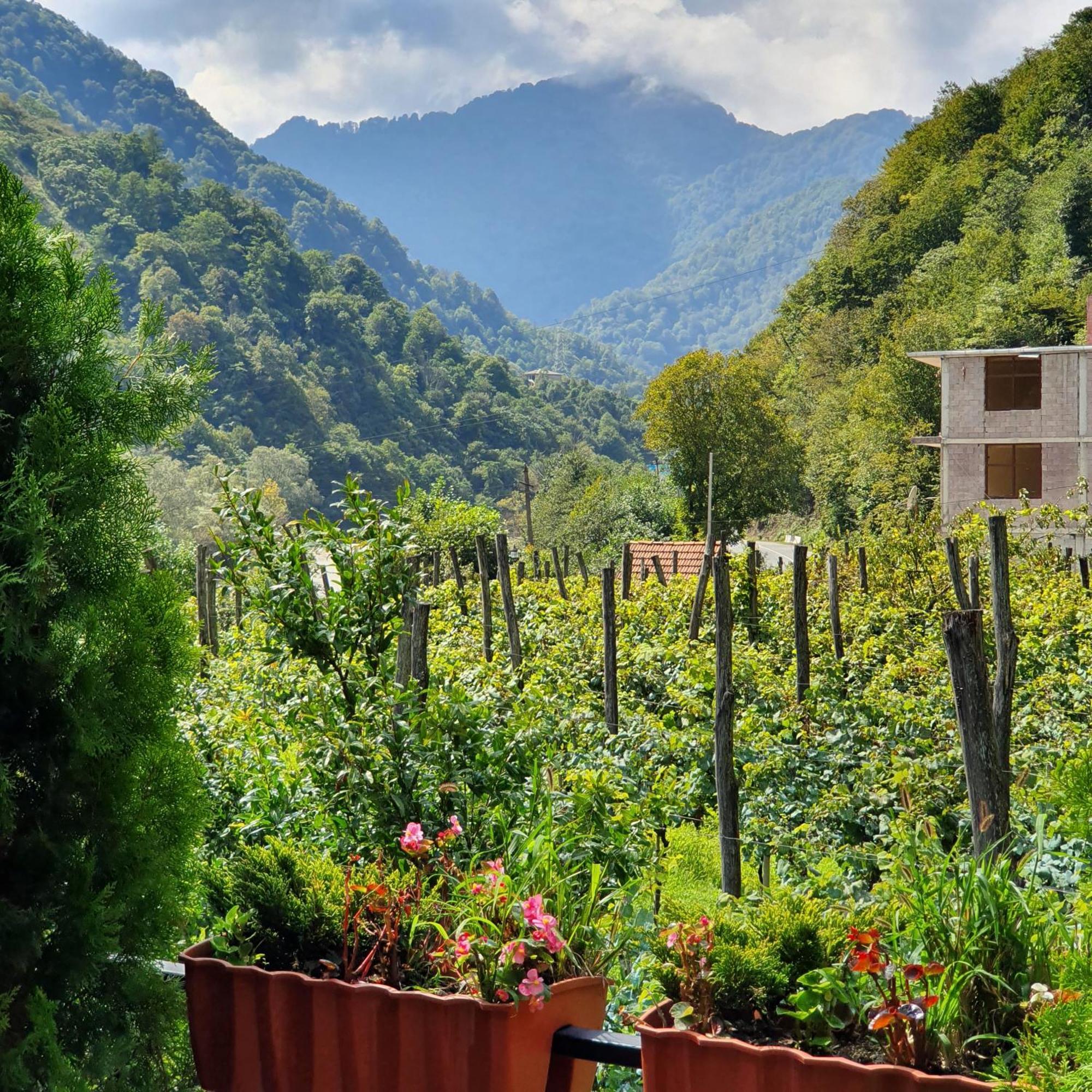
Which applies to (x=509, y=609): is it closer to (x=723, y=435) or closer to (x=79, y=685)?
(x=79, y=685)

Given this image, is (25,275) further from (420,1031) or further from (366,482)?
(366,482)

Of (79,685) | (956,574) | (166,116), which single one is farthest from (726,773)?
(166,116)

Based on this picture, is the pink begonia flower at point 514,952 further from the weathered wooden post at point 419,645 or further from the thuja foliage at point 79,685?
the weathered wooden post at point 419,645

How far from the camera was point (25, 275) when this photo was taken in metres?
1.61

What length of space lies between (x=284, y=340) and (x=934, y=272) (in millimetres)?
44325

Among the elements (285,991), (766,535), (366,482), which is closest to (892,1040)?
(285,991)

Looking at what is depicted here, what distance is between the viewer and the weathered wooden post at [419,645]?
392 cm

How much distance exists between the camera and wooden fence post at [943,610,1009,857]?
2488 millimetres

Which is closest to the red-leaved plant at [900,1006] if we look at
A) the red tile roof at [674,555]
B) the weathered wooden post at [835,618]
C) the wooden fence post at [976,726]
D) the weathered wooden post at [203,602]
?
the wooden fence post at [976,726]

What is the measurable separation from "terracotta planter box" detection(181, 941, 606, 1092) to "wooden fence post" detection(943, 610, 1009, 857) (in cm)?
112

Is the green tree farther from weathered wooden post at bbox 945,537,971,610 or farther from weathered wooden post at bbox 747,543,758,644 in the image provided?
weathered wooden post at bbox 945,537,971,610

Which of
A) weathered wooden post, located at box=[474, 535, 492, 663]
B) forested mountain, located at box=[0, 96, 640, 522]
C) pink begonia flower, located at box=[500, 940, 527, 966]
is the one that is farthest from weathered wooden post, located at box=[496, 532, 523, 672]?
forested mountain, located at box=[0, 96, 640, 522]

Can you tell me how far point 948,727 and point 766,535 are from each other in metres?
43.3

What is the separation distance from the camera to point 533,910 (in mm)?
1880
